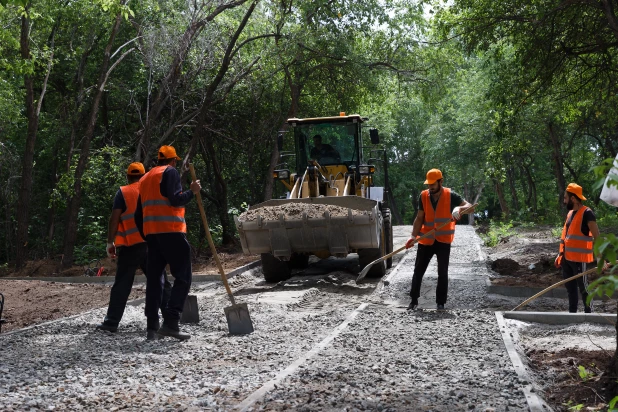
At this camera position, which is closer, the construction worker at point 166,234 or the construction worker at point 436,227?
the construction worker at point 166,234

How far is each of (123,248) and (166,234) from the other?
894mm

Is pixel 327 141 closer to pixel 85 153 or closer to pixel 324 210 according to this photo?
pixel 324 210

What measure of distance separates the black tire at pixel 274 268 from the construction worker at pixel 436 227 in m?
4.93

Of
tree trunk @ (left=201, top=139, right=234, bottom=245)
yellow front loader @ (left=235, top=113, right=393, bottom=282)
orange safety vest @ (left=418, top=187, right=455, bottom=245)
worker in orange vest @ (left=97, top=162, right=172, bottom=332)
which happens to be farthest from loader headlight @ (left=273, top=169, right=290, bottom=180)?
tree trunk @ (left=201, top=139, right=234, bottom=245)

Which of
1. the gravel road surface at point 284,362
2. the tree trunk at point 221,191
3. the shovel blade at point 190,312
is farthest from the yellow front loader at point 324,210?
the tree trunk at point 221,191

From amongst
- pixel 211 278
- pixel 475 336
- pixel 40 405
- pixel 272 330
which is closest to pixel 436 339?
pixel 475 336

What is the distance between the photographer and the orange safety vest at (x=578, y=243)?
9508mm

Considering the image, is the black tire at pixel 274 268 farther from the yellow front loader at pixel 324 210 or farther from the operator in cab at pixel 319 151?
the operator in cab at pixel 319 151

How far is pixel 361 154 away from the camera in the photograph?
653 inches

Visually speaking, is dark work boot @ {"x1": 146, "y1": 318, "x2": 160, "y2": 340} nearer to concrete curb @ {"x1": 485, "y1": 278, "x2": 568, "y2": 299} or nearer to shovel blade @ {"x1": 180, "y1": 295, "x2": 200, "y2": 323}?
shovel blade @ {"x1": 180, "y1": 295, "x2": 200, "y2": 323}

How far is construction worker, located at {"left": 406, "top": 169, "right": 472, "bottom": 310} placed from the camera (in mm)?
10391

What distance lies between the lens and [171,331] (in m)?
8.36

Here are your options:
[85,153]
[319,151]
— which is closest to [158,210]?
[319,151]

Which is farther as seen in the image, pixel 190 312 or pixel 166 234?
pixel 190 312
